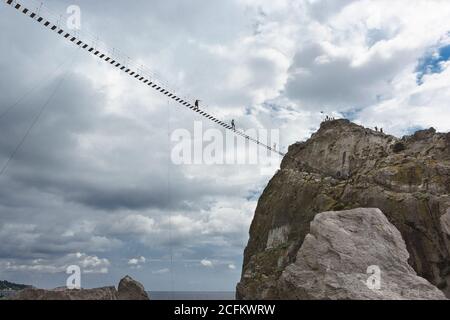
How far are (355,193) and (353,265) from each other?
30228 mm

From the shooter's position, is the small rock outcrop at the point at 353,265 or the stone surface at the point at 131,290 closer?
the small rock outcrop at the point at 353,265

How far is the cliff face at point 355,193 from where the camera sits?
2493 inches

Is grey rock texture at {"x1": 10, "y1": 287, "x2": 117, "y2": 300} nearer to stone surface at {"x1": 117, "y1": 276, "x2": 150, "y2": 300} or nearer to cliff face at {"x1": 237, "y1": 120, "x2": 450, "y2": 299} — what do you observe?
stone surface at {"x1": 117, "y1": 276, "x2": 150, "y2": 300}

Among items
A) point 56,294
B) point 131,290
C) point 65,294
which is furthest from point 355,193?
point 56,294

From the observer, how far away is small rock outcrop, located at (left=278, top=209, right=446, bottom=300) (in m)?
42.0

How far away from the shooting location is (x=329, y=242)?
47.3m

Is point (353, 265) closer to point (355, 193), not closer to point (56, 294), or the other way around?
point (355, 193)

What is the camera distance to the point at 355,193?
73375 mm

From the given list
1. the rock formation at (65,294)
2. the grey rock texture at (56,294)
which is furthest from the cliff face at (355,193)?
the grey rock texture at (56,294)

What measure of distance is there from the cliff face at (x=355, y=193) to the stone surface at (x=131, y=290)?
19.2m

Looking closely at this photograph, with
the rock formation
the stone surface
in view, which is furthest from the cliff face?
the rock formation

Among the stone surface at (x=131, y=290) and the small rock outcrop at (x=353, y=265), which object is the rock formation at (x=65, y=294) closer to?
the stone surface at (x=131, y=290)
